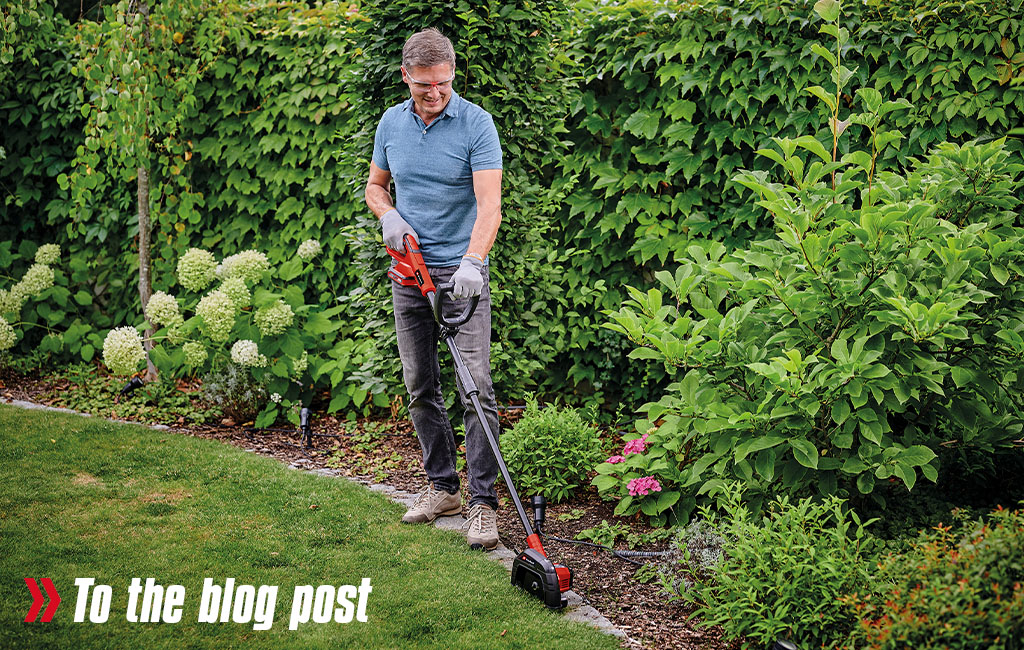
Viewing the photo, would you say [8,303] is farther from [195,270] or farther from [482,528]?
[482,528]

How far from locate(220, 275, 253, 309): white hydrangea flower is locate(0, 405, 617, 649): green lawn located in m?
1.04

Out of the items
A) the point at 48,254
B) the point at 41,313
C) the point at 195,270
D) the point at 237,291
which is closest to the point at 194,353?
the point at 237,291

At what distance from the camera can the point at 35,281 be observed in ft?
19.0

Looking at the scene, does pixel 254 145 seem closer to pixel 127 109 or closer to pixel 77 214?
pixel 127 109

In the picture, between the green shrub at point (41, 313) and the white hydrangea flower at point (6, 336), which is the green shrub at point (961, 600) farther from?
the white hydrangea flower at point (6, 336)

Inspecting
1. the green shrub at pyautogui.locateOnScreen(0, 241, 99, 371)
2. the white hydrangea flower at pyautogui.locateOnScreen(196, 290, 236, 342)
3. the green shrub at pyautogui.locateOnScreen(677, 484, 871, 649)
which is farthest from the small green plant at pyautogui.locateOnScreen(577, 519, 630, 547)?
the green shrub at pyautogui.locateOnScreen(0, 241, 99, 371)

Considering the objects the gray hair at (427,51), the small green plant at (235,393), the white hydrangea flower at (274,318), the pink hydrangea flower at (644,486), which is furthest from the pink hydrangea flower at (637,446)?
the small green plant at (235,393)

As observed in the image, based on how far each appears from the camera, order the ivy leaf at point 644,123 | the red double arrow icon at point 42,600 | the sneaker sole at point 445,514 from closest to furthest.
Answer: the red double arrow icon at point 42,600
the sneaker sole at point 445,514
the ivy leaf at point 644,123

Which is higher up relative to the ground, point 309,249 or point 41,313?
point 309,249

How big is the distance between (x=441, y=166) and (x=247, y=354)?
7.20 ft

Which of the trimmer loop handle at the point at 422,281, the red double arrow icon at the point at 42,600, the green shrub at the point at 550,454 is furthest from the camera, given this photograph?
the green shrub at the point at 550,454

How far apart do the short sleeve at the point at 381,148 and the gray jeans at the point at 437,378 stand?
53cm

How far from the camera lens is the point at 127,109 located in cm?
511

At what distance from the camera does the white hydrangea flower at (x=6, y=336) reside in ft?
18.0
